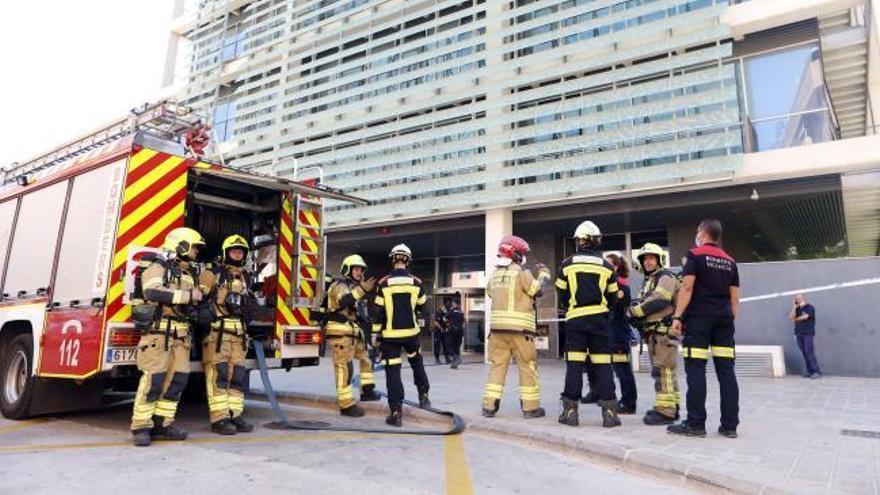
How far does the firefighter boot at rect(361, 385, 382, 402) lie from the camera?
21.8ft

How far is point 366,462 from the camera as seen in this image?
420 cm

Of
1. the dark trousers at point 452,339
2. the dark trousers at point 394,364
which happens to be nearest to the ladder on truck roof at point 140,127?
the dark trousers at point 394,364

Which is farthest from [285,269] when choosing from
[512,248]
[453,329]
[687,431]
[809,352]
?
[809,352]

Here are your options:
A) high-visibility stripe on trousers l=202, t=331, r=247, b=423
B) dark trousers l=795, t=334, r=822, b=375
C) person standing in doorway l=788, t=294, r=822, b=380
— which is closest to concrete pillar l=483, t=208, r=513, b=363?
person standing in doorway l=788, t=294, r=822, b=380

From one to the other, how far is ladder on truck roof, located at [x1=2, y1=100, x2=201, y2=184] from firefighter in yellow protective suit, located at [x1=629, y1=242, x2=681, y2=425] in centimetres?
546

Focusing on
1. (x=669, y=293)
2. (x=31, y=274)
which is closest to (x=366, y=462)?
(x=669, y=293)

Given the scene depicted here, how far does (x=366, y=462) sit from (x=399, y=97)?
11.8 m

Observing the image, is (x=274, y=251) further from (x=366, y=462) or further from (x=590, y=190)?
(x=590, y=190)

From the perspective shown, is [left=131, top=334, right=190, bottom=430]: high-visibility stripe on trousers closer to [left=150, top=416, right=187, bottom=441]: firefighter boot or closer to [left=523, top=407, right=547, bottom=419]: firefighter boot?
[left=150, top=416, right=187, bottom=441]: firefighter boot

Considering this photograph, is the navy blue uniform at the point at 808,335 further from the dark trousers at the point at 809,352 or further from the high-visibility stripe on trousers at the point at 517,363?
the high-visibility stripe on trousers at the point at 517,363

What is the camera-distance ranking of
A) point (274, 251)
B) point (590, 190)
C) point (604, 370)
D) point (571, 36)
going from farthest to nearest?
point (571, 36), point (590, 190), point (274, 251), point (604, 370)

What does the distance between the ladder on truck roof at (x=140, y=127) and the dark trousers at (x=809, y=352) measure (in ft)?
34.9

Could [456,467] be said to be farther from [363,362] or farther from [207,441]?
[363,362]

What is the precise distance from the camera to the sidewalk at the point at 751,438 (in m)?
3.64
